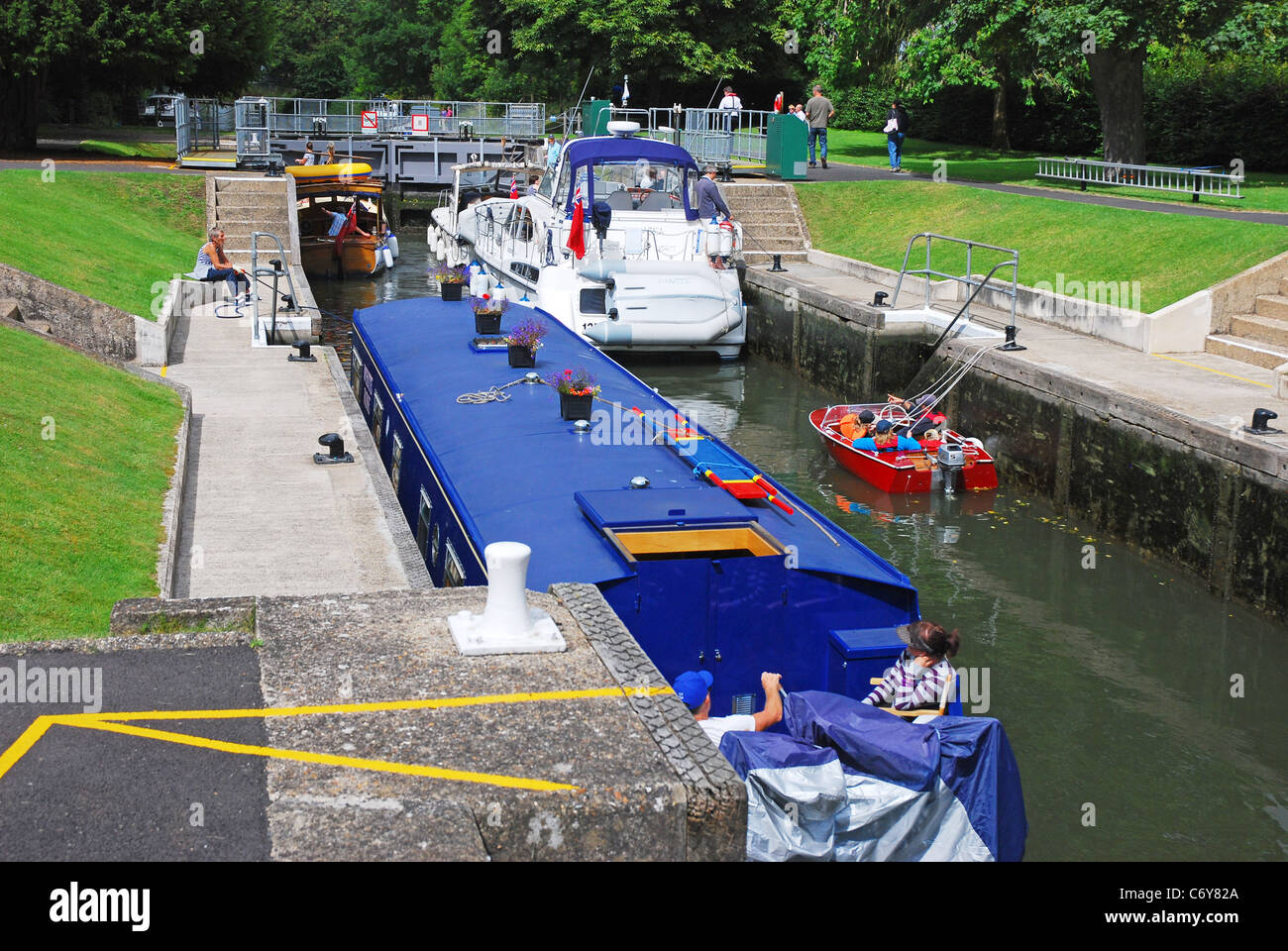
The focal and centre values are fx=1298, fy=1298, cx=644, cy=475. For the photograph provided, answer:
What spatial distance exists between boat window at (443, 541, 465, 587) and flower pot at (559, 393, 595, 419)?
2.16 metres

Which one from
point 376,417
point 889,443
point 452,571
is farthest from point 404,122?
point 452,571

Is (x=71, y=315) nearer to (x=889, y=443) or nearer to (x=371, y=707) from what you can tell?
(x=889, y=443)

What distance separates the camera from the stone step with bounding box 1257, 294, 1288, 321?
19172 millimetres

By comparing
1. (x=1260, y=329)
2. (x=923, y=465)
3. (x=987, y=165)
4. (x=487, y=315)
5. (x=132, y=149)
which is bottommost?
(x=923, y=465)

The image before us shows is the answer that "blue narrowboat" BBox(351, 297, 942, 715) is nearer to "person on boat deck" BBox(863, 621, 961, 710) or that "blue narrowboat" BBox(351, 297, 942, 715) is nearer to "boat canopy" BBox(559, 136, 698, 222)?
"person on boat deck" BBox(863, 621, 961, 710)

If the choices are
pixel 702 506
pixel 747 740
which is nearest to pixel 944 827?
pixel 747 740

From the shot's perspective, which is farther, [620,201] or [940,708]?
[620,201]

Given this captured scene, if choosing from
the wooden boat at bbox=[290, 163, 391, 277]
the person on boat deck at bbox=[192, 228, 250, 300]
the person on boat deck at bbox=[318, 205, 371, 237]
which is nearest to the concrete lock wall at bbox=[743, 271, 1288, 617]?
the person on boat deck at bbox=[192, 228, 250, 300]

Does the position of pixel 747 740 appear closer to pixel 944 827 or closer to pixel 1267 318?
pixel 944 827

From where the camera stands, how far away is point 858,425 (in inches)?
771

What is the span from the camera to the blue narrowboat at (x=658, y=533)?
29.3 ft

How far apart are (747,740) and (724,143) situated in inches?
1317

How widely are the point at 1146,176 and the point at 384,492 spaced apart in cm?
2193

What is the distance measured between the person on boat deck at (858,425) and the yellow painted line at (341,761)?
1411 centimetres
